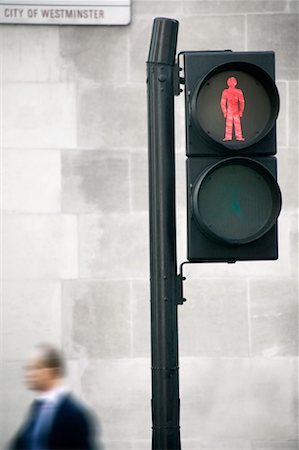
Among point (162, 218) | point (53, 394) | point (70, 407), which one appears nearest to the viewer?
point (162, 218)

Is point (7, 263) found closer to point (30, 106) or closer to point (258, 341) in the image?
point (30, 106)

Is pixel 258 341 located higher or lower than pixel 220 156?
lower

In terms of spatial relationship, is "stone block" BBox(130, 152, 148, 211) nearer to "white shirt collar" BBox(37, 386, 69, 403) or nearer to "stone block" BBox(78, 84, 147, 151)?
"stone block" BBox(78, 84, 147, 151)

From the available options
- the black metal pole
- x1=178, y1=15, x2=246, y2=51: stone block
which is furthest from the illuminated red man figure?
x1=178, y1=15, x2=246, y2=51: stone block

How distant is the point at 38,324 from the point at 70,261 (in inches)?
28.6

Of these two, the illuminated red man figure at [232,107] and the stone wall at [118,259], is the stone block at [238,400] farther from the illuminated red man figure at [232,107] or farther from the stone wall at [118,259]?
the illuminated red man figure at [232,107]

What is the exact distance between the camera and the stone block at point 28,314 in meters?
11.3

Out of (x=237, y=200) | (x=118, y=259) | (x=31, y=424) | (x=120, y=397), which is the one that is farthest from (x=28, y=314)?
(x=237, y=200)

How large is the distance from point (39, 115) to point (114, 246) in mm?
1561

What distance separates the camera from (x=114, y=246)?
11359 mm

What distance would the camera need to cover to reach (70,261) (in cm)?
1134

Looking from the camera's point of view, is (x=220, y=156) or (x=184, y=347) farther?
(x=184, y=347)

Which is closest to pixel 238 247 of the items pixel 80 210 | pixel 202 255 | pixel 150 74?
pixel 202 255

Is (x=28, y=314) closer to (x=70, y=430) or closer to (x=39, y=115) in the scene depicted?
(x=39, y=115)
